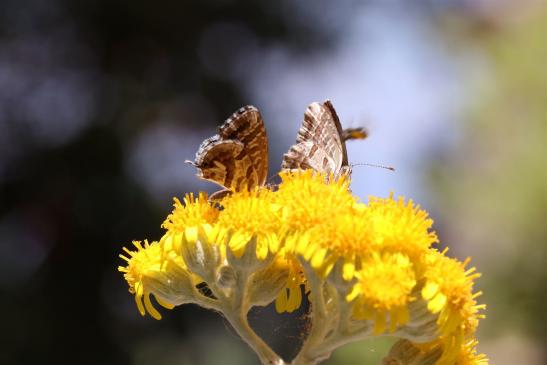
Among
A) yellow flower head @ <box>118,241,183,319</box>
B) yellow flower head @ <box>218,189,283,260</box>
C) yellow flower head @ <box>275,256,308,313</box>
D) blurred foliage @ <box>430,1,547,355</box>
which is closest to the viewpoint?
yellow flower head @ <box>218,189,283,260</box>

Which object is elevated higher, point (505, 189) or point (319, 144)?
point (505, 189)

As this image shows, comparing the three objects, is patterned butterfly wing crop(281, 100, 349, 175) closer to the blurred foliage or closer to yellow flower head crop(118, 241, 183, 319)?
yellow flower head crop(118, 241, 183, 319)

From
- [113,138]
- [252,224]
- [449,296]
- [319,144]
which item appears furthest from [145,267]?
[113,138]

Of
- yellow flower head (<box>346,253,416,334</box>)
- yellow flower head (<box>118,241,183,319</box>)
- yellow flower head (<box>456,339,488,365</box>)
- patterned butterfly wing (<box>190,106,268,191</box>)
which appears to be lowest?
yellow flower head (<box>118,241,183,319</box>)

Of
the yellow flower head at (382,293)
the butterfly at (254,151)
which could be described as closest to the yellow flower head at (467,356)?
the yellow flower head at (382,293)

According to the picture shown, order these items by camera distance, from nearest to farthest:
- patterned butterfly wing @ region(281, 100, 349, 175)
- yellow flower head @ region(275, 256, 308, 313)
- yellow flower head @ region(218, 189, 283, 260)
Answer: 1. yellow flower head @ region(218, 189, 283, 260)
2. yellow flower head @ region(275, 256, 308, 313)
3. patterned butterfly wing @ region(281, 100, 349, 175)

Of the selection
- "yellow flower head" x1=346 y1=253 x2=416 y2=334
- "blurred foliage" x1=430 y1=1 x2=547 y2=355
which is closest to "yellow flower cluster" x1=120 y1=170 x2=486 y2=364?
"yellow flower head" x1=346 y1=253 x2=416 y2=334

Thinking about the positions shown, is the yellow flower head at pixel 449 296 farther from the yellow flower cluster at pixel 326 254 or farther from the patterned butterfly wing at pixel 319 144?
the patterned butterfly wing at pixel 319 144

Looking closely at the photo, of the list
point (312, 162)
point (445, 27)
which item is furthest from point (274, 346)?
point (445, 27)

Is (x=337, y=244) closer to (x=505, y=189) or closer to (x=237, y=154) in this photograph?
(x=237, y=154)
